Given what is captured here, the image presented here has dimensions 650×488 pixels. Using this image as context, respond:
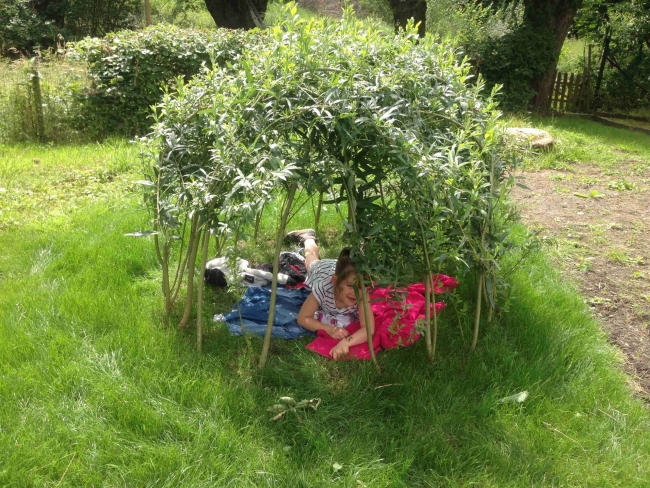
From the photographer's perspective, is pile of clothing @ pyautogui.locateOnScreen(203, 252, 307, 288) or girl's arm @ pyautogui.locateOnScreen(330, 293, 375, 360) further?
pile of clothing @ pyautogui.locateOnScreen(203, 252, 307, 288)

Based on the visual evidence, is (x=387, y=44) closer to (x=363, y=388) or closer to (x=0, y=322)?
(x=363, y=388)

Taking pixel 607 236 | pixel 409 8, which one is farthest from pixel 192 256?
pixel 409 8

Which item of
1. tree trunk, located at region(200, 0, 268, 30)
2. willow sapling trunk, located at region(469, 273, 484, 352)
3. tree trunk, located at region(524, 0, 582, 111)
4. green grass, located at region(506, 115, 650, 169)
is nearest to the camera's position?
willow sapling trunk, located at region(469, 273, 484, 352)

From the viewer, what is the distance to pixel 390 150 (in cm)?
282

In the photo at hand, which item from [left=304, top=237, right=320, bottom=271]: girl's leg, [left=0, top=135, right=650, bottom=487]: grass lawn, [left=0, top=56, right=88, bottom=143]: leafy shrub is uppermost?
[left=0, top=56, right=88, bottom=143]: leafy shrub

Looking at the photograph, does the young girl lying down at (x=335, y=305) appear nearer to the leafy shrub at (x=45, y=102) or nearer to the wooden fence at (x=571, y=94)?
the leafy shrub at (x=45, y=102)

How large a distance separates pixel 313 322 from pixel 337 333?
0.21 metres

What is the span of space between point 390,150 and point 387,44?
1.04m

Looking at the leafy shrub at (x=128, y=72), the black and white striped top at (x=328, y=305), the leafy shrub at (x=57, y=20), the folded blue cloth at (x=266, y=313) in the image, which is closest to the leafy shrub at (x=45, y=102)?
the leafy shrub at (x=128, y=72)

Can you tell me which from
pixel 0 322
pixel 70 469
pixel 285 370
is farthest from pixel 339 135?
pixel 0 322

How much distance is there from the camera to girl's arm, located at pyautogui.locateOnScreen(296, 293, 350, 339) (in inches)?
138

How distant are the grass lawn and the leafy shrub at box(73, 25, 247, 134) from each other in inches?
198

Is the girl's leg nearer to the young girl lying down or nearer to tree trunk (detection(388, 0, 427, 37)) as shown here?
the young girl lying down

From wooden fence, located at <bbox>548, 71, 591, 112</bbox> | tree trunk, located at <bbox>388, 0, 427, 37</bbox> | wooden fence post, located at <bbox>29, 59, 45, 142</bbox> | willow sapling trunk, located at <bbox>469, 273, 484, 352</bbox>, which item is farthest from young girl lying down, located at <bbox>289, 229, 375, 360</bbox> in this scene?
wooden fence, located at <bbox>548, 71, 591, 112</bbox>
